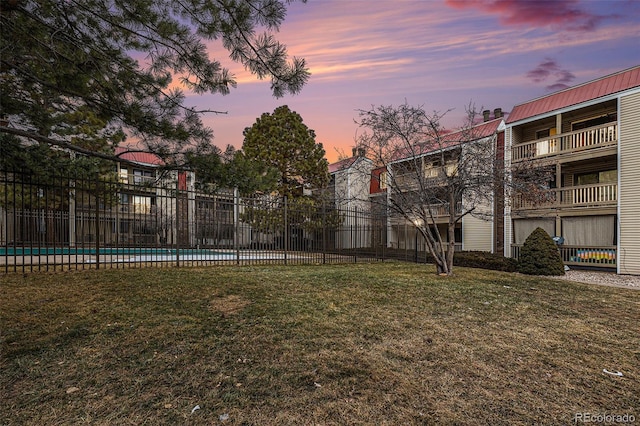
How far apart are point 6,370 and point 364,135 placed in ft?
28.0

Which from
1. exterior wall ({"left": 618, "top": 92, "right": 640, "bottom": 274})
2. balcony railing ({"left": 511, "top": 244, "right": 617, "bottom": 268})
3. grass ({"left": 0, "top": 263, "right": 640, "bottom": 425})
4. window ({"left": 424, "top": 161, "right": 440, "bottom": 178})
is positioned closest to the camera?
grass ({"left": 0, "top": 263, "right": 640, "bottom": 425})

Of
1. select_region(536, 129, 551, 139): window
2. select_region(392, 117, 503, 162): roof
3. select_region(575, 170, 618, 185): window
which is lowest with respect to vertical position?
select_region(575, 170, 618, 185): window

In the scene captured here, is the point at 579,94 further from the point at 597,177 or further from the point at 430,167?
the point at 430,167

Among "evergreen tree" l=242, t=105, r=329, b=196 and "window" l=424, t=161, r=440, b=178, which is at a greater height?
"evergreen tree" l=242, t=105, r=329, b=196

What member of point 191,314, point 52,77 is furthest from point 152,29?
point 191,314

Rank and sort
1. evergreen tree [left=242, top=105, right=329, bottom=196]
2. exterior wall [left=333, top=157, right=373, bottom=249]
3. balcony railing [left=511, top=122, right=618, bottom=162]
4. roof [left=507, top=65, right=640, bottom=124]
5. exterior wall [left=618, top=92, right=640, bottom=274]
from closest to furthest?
exterior wall [left=333, top=157, right=373, bottom=249]
exterior wall [left=618, top=92, right=640, bottom=274]
roof [left=507, top=65, right=640, bottom=124]
balcony railing [left=511, top=122, right=618, bottom=162]
evergreen tree [left=242, top=105, right=329, bottom=196]

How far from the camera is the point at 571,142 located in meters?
14.4

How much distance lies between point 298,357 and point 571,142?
17.5 m

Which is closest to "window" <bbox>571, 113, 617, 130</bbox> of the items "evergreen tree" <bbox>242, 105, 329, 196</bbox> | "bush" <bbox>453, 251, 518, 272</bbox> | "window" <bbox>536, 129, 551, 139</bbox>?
"window" <bbox>536, 129, 551, 139</bbox>

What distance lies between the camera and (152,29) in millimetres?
4160

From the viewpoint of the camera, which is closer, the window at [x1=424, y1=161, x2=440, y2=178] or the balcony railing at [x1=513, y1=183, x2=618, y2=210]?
the window at [x1=424, y1=161, x2=440, y2=178]

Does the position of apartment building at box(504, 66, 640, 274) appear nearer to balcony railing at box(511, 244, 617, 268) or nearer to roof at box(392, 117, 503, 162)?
balcony railing at box(511, 244, 617, 268)

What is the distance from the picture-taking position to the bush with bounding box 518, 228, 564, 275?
446 inches

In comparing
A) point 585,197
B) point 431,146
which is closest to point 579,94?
point 585,197
